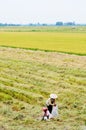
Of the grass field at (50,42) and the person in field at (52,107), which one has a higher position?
the person in field at (52,107)

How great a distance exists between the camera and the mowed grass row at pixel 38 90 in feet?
35.6

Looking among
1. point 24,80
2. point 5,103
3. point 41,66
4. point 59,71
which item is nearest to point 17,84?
point 24,80

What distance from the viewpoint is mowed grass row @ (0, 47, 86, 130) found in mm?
10844

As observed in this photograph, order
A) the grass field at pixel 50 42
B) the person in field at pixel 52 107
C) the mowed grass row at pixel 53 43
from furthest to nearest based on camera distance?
the grass field at pixel 50 42 → the mowed grass row at pixel 53 43 → the person in field at pixel 52 107

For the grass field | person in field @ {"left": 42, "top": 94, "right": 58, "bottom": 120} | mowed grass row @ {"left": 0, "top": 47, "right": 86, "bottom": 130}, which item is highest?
person in field @ {"left": 42, "top": 94, "right": 58, "bottom": 120}

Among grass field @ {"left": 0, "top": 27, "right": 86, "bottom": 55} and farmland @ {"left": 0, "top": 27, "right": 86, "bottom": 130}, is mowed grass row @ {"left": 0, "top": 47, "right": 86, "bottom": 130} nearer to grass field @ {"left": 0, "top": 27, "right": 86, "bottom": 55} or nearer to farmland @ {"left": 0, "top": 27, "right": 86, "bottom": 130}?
farmland @ {"left": 0, "top": 27, "right": 86, "bottom": 130}

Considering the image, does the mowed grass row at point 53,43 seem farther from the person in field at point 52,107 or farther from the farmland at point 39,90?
the person in field at point 52,107

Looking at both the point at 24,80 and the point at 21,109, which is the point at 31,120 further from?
the point at 24,80

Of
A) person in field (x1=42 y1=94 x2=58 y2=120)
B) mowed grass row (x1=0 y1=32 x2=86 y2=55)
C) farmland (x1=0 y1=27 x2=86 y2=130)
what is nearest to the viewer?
farmland (x1=0 y1=27 x2=86 y2=130)

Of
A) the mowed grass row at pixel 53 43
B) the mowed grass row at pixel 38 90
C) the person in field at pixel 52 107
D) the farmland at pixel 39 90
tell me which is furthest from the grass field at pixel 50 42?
the person in field at pixel 52 107

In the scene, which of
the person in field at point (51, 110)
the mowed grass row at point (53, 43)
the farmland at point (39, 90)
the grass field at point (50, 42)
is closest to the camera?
the farmland at point (39, 90)

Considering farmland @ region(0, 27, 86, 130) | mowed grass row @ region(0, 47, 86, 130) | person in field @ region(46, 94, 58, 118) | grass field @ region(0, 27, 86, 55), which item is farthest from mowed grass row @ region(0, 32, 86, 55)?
person in field @ region(46, 94, 58, 118)

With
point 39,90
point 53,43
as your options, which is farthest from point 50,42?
point 39,90

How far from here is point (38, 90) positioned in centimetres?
1506
